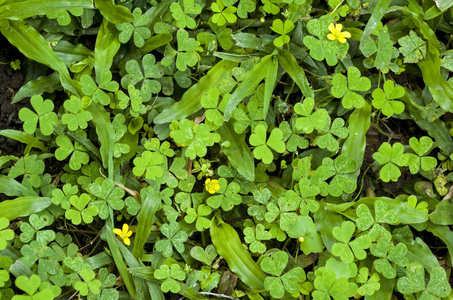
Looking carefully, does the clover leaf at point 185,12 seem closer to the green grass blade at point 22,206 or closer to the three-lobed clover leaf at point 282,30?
the three-lobed clover leaf at point 282,30

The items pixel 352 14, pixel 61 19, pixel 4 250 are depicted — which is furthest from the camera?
pixel 352 14

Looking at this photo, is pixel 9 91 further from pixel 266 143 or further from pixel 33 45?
pixel 266 143

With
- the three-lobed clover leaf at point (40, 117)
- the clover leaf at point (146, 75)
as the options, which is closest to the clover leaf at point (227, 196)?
the clover leaf at point (146, 75)

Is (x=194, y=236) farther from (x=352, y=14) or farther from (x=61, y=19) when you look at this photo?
(x=352, y=14)

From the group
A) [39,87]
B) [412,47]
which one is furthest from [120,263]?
[412,47]

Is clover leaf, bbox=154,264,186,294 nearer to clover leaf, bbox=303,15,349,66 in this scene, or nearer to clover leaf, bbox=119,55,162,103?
clover leaf, bbox=119,55,162,103

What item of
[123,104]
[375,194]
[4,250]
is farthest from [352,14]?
[4,250]
